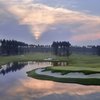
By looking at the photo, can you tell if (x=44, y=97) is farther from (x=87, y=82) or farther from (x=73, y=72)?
(x=73, y=72)

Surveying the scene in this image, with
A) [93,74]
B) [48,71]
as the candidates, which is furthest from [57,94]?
[48,71]

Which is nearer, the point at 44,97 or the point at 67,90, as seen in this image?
the point at 44,97

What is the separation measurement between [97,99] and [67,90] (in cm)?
994

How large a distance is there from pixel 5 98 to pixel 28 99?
3.59 metres

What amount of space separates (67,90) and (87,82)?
324 inches

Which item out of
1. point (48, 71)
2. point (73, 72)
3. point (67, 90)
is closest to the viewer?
point (67, 90)

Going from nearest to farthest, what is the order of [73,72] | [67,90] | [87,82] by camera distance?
[67,90]
[87,82]
[73,72]

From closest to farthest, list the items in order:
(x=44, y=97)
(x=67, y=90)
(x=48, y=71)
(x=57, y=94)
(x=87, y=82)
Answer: (x=44, y=97)
(x=57, y=94)
(x=67, y=90)
(x=87, y=82)
(x=48, y=71)

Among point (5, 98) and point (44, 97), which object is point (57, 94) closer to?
point (44, 97)

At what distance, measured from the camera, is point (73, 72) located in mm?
65125

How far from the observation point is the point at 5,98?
41.3 meters

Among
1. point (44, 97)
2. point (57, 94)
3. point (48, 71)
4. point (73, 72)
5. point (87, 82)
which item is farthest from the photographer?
point (48, 71)

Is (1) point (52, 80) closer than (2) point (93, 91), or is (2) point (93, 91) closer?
(2) point (93, 91)

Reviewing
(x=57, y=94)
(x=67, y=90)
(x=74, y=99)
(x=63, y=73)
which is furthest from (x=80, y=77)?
(x=74, y=99)
